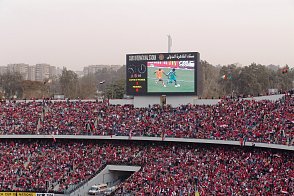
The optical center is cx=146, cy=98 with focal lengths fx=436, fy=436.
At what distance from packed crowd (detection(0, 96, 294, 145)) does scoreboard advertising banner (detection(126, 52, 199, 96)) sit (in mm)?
2044

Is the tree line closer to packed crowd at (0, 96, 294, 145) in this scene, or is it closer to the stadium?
packed crowd at (0, 96, 294, 145)

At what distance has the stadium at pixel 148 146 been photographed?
3425cm

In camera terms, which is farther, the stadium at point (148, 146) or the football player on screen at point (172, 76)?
the football player on screen at point (172, 76)

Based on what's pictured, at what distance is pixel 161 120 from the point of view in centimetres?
4394

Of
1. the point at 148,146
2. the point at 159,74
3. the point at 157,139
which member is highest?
the point at 159,74

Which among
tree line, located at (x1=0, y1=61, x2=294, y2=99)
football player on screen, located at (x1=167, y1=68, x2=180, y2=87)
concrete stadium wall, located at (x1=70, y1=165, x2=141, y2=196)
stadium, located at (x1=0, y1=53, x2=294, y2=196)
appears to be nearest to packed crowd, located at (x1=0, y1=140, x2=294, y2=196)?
stadium, located at (x1=0, y1=53, x2=294, y2=196)

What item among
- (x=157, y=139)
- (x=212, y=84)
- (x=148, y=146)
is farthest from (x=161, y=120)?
(x=212, y=84)

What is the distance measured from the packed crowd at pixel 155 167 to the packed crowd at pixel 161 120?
5.64 ft

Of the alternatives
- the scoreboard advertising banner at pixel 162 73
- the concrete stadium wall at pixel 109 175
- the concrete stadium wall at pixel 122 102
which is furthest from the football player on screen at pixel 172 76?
the concrete stadium wall at pixel 109 175

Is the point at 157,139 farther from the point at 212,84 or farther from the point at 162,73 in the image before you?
the point at 212,84

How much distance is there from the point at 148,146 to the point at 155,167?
489cm

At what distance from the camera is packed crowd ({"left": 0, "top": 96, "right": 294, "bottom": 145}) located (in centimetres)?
3644

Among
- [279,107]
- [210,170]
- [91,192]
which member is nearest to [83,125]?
[91,192]

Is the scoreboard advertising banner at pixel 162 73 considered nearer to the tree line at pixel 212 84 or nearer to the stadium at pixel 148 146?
the stadium at pixel 148 146
